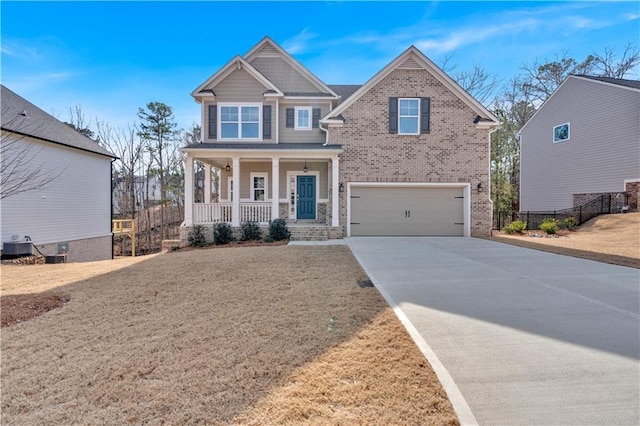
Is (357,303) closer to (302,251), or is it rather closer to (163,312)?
(163,312)

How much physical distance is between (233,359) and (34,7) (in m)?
14.5

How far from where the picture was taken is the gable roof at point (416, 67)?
13812mm

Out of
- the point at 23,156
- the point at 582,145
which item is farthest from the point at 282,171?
the point at 582,145

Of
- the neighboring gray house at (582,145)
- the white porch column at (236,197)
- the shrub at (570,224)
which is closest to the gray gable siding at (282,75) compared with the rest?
the white porch column at (236,197)

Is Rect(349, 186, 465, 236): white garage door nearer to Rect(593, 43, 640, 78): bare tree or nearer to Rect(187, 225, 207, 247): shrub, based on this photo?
Rect(187, 225, 207, 247): shrub

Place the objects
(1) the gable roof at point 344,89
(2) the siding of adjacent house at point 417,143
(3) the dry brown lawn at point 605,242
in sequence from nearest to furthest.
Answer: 1. (3) the dry brown lawn at point 605,242
2. (2) the siding of adjacent house at point 417,143
3. (1) the gable roof at point 344,89

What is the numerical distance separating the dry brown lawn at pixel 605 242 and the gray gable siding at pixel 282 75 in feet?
37.7

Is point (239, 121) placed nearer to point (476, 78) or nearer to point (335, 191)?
point (335, 191)

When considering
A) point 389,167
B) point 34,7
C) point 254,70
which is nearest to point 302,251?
point 389,167

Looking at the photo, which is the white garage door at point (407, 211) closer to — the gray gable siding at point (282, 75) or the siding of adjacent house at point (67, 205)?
the gray gable siding at point (282, 75)

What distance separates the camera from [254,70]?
14609 millimetres

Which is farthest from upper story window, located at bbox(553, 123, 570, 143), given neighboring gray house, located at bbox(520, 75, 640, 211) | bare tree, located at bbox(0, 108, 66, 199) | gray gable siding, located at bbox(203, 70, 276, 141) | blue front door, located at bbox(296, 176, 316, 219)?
bare tree, located at bbox(0, 108, 66, 199)

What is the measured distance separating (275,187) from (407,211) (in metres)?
5.95

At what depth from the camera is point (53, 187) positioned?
1423cm
